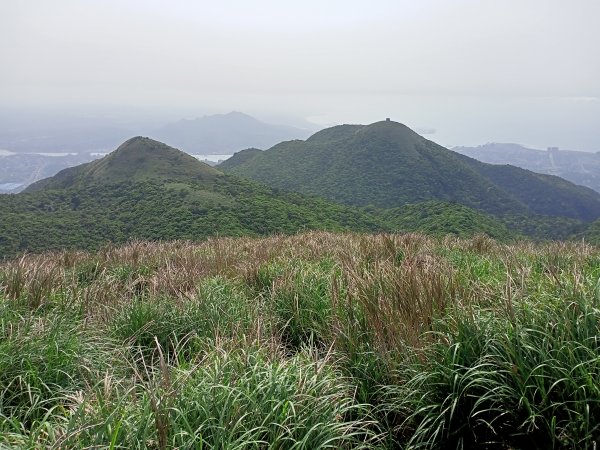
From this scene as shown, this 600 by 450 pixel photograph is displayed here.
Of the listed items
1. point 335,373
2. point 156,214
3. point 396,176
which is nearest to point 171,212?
point 156,214

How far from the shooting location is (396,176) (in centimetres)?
9694

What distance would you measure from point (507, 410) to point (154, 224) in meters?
46.1

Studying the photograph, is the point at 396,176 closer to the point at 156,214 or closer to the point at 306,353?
the point at 156,214

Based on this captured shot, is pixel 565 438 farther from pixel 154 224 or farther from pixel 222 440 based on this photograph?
pixel 154 224

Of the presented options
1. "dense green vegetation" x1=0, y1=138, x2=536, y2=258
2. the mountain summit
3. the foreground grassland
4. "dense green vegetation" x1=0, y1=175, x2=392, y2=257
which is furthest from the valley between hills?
the mountain summit

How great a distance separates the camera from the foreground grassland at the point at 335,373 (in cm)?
193

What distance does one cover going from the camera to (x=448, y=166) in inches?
4038

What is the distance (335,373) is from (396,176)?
321 feet

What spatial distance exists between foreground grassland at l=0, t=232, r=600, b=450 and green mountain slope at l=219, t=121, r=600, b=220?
81297 millimetres

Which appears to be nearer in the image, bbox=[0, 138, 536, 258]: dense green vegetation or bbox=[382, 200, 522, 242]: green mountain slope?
bbox=[382, 200, 522, 242]: green mountain slope

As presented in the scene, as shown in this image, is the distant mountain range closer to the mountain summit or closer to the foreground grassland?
the mountain summit

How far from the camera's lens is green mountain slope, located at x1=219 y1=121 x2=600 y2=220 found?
3541 inches

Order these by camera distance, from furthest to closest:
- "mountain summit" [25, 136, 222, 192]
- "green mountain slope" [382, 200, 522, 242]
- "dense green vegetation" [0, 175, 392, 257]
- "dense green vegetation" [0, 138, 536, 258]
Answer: "mountain summit" [25, 136, 222, 192], "dense green vegetation" [0, 138, 536, 258], "dense green vegetation" [0, 175, 392, 257], "green mountain slope" [382, 200, 522, 242]

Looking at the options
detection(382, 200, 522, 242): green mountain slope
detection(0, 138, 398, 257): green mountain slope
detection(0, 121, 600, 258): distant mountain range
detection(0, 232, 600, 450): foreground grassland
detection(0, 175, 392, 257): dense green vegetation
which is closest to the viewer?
detection(0, 232, 600, 450): foreground grassland
